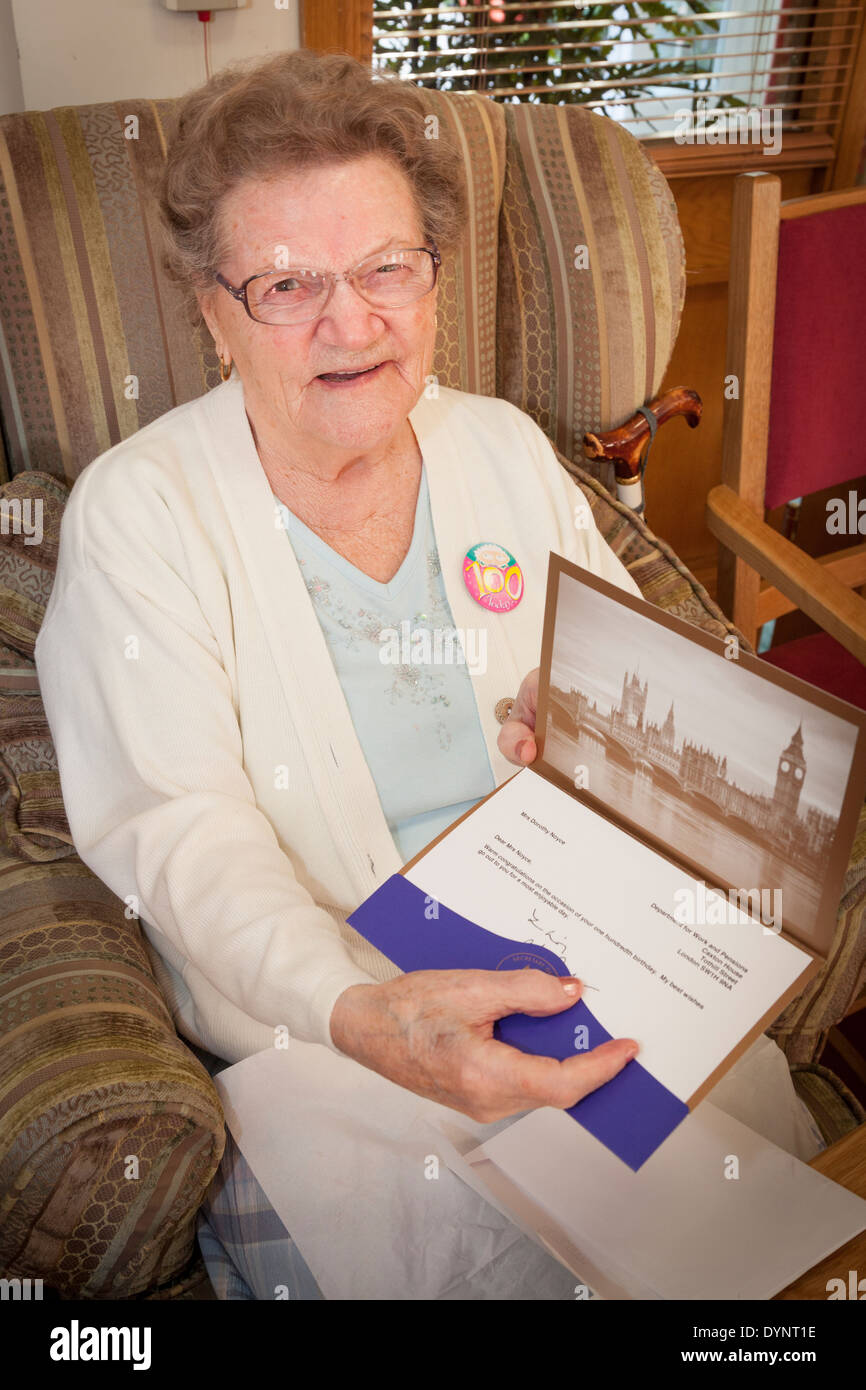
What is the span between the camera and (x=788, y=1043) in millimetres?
1336

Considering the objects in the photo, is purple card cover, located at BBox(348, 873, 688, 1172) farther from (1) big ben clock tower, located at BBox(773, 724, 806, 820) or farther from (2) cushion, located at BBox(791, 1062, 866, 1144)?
(2) cushion, located at BBox(791, 1062, 866, 1144)

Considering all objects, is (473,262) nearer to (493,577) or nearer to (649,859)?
(493,577)

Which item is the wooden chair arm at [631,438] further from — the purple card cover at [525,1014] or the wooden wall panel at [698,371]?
the wooden wall panel at [698,371]

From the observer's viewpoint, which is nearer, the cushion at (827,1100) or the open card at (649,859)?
the open card at (649,859)

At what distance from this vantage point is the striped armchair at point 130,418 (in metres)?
1.03

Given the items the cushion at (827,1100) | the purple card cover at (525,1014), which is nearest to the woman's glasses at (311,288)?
the purple card cover at (525,1014)

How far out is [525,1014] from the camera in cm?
93

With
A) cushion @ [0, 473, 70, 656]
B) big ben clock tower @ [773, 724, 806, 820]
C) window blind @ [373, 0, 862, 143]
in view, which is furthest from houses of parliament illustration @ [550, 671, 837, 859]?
window blind @ [373, 0, 862, 143]

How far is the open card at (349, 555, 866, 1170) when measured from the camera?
85 centimetres

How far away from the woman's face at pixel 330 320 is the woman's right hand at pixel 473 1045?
0.62 m

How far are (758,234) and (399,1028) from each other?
131 centimetres

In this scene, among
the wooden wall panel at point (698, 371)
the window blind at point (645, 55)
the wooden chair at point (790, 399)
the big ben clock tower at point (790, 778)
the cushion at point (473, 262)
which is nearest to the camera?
the big ben clock tower at point (790, 778)
